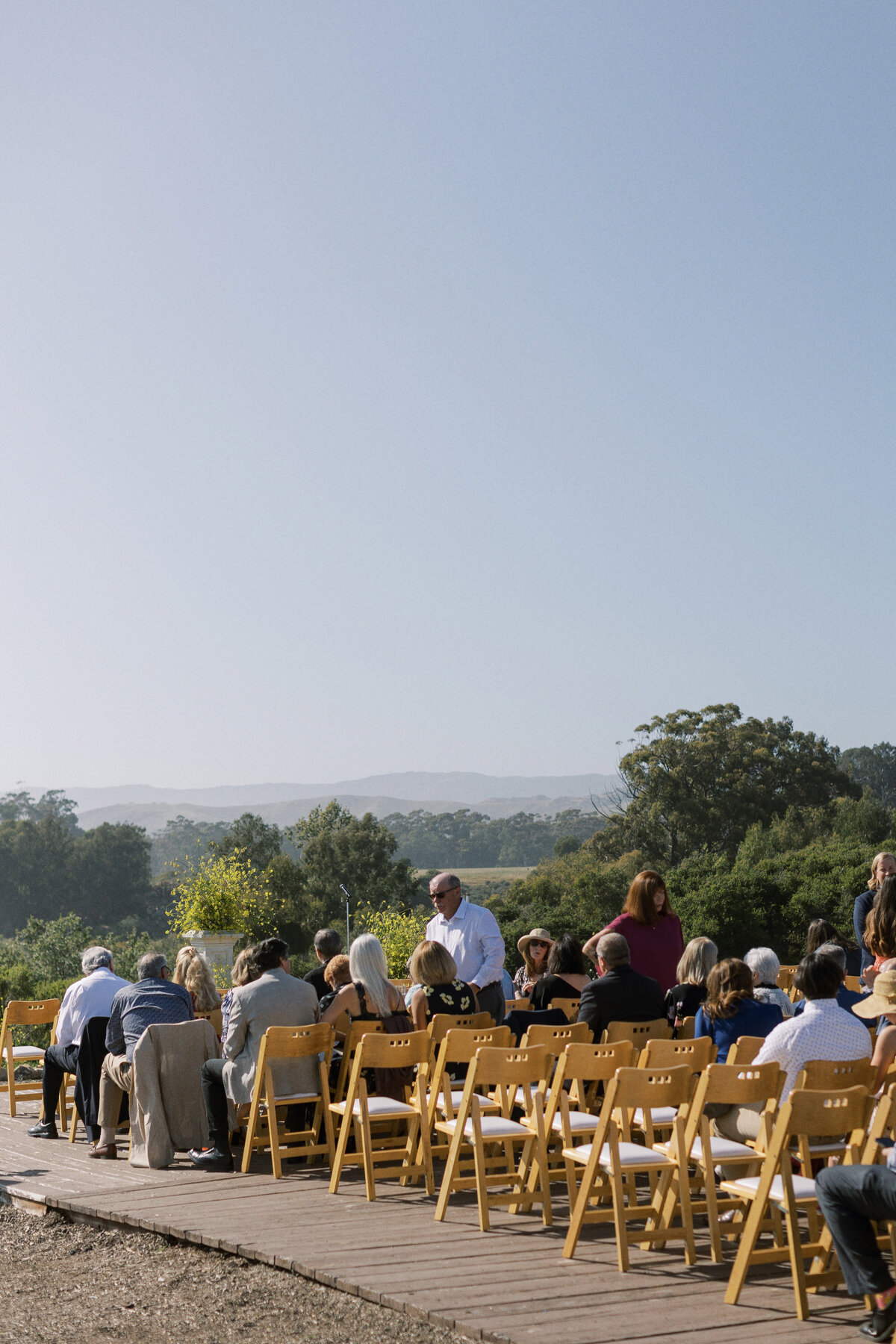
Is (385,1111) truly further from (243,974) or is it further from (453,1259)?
(243,974)

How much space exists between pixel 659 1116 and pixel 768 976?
5.86 feet

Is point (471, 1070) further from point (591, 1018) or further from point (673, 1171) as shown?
point (591, 1018)

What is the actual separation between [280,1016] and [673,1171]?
2.69 m

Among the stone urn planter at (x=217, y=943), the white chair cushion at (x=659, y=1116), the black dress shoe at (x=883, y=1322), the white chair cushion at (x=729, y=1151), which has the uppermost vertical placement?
the white chair cushion at (x=729, y=1151)

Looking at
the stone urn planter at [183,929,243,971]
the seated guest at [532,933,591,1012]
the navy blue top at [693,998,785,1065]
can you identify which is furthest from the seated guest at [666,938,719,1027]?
the stone urn planter at [183,929,243,971]

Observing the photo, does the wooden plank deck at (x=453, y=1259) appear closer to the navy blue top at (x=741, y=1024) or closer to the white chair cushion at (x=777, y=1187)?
the white chair cushion at (x=777, y=1187)

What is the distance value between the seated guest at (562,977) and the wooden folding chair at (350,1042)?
48.5 inches

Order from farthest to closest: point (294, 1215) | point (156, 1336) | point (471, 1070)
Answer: point (294, 1215), point (471, 1070), point (156, 1336)

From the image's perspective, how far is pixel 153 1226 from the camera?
→ 5605 mm

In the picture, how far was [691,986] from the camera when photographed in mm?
7113

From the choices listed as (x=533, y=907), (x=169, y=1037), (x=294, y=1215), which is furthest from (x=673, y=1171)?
(x=533, y=907)

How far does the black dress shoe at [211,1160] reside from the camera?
274 inches

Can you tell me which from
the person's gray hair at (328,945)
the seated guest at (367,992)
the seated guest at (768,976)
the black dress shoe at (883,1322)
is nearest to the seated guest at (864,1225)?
the black dress shoe at (883,1322)

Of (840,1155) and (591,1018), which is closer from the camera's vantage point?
(840,1155)
